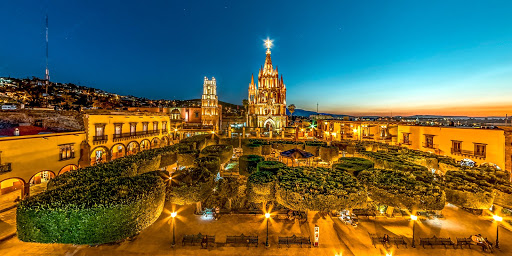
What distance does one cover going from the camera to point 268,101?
236 feet

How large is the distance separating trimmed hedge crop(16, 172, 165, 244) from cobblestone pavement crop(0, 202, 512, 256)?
97.0 inches

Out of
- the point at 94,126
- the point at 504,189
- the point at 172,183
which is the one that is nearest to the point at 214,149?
the point at 172,183

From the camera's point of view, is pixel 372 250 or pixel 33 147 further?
pixel 33 147

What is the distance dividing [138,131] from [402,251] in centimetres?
3472

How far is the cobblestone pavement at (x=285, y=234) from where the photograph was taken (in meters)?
10.1

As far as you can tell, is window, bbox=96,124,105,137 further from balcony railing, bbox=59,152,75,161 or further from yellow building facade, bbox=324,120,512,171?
yellow building facade, bbox=324,120,512,171

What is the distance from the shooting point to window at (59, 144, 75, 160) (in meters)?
19.4

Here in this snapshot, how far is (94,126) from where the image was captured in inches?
926

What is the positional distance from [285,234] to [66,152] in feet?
78.7

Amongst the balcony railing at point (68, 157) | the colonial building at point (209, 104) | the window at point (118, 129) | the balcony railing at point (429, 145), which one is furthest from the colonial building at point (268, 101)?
the balcony railing at point (68, 157)

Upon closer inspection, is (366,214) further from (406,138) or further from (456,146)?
(406,138)

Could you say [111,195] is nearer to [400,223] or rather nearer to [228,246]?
[228,246]

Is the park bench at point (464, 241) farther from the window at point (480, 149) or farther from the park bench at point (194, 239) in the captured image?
the window at point (480, 149)

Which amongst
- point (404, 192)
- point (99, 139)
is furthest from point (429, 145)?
point (99, 139)
